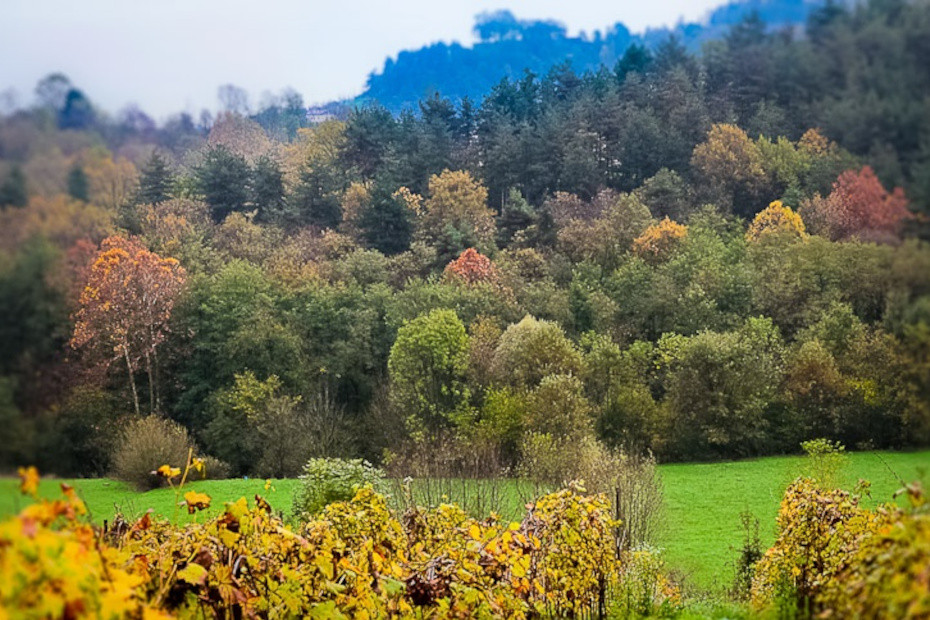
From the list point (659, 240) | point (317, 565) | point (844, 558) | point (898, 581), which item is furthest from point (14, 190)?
point (659, 240)

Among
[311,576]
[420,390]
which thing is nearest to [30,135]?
[311,576]

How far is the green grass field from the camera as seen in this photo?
1616cm

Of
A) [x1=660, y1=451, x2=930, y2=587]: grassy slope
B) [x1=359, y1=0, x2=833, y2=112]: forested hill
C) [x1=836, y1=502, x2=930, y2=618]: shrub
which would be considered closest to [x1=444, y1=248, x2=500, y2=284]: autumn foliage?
[x1=359, y1=0, x2=833, y2=112]: forested hill

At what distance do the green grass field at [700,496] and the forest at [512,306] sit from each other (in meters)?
0.80

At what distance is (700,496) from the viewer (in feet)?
78.0

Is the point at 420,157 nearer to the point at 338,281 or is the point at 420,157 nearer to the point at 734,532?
the point at 338,281

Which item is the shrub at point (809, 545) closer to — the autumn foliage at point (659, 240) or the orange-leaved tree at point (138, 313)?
the orange-leaved tree at point (138, 313)

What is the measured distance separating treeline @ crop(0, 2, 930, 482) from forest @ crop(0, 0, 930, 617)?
0.12 m

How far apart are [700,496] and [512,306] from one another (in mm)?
11966

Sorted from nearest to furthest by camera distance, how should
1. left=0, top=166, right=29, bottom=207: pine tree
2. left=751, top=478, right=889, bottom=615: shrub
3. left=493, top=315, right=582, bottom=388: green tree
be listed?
1. left=0, top=166, right=29, bottom=207: pine tree
2. left=751, top=478, right=889, bottom=615: shrub
3. left=493, top=315, right=582, bottom=388: green tree

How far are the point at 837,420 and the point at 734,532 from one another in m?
9.23

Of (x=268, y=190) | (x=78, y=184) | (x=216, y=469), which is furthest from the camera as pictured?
(x=268, y=190)

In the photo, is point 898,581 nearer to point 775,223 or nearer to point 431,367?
point 431,367

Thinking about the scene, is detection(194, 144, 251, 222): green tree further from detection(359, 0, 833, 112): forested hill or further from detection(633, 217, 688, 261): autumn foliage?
detection(633, 217, 688, 261): autumn foliage
